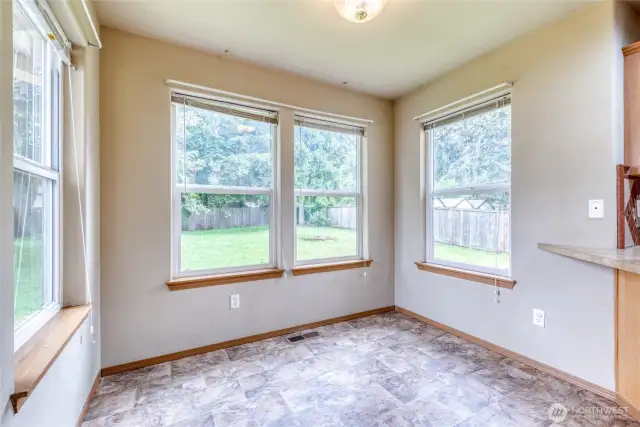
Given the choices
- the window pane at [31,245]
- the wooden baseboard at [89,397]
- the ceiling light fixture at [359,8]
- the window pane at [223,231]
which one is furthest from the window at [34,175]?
the ceiling light fixture at [359,8]

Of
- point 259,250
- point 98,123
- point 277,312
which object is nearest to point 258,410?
point 277,312

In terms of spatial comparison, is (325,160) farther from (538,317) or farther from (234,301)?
(538,317)

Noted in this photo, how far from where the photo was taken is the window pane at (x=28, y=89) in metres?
1.28

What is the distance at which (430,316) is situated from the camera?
304cm

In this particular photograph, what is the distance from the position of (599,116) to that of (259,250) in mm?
2621

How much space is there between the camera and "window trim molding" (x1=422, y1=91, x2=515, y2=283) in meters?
2.45

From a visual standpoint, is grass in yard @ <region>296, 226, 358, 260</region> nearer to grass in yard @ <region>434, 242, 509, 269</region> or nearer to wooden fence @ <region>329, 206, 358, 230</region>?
wooden fence @ <region>329, 206, 358, 230</region>

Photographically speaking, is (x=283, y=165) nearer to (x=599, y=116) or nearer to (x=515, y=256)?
(x=515, y=256)

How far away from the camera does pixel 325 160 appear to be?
309cm

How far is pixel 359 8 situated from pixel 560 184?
1.75 meters

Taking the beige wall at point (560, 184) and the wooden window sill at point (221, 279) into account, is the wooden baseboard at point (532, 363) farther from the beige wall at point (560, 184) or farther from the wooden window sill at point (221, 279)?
the wooden window sill at point (221, 279)

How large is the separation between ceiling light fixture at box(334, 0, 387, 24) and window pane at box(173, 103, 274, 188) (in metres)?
1.21

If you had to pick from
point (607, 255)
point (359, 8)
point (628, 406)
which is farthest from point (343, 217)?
point (628, 406)

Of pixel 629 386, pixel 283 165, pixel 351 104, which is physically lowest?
pixel 629 386
